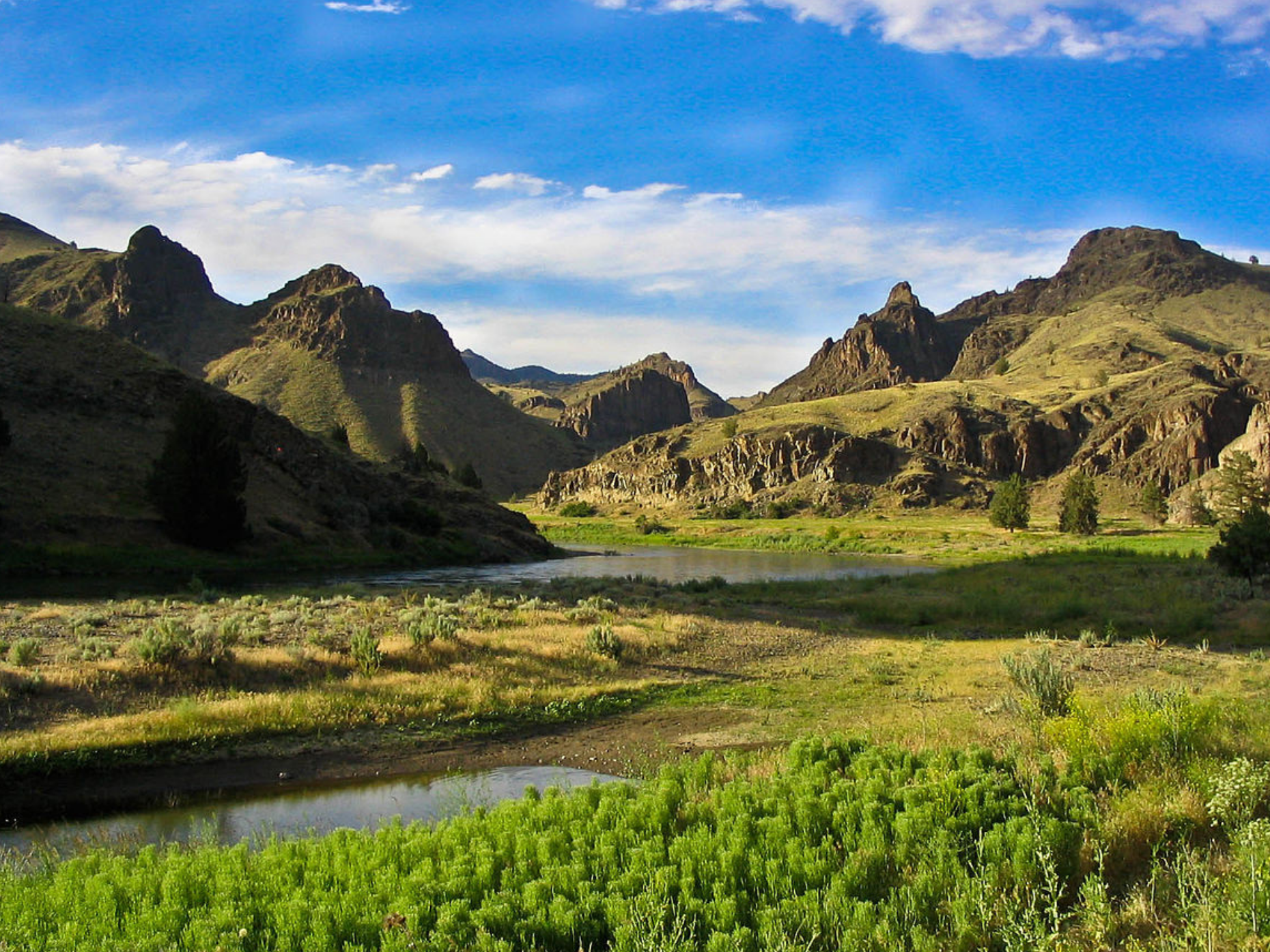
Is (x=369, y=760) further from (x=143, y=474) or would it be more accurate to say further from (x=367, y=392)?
(x=367, y=392)

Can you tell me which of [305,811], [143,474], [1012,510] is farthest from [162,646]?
[1012,510]

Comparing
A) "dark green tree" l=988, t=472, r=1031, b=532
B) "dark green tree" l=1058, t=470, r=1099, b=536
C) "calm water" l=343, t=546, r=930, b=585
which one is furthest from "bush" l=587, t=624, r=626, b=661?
"dark green tree" l=988, t=472, r=1031, b=532

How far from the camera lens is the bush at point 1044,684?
13148 mm

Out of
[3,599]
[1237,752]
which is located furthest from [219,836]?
[3,599]

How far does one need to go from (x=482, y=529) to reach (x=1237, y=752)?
65.7 metres

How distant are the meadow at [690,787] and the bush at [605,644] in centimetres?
14

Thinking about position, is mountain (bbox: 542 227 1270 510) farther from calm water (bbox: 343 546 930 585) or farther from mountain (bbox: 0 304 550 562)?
mountain (bbox: 0 304 550 562)

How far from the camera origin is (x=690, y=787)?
905cm

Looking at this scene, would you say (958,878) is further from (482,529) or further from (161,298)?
(161,298)

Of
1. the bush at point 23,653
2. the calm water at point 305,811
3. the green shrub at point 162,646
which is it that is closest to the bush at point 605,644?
the calm water at point 305,811

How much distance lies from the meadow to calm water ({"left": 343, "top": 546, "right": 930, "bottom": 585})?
79.4 feet

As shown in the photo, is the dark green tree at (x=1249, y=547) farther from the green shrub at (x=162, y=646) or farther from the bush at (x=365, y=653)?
the green shrub at (x=162, y=646)

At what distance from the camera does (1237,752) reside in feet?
30.7

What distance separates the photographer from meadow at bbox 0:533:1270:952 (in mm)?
5992
